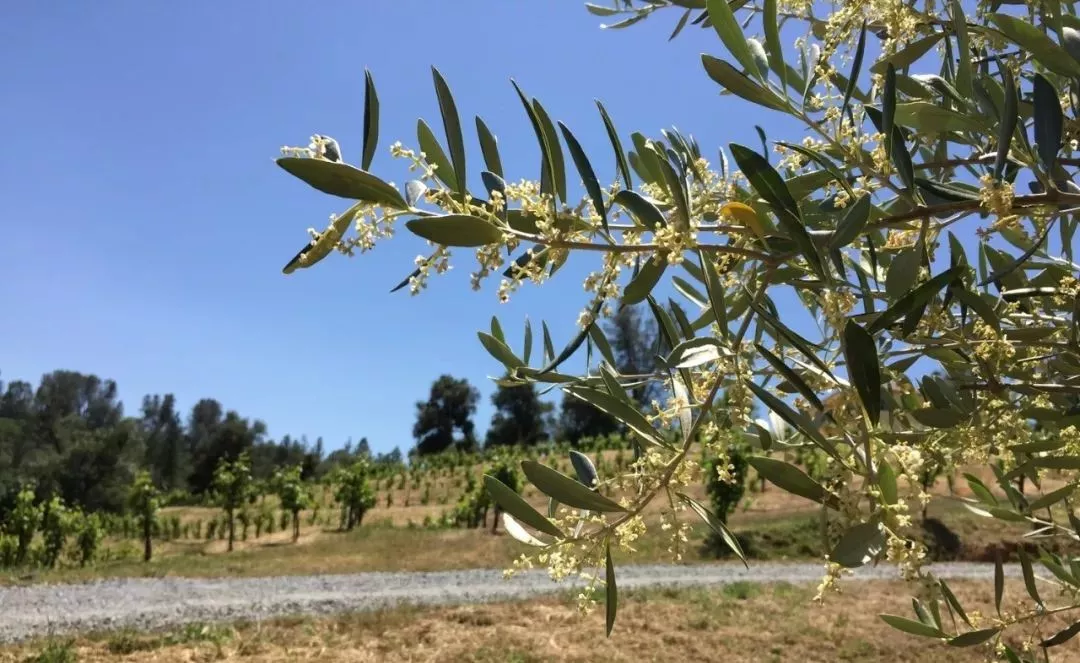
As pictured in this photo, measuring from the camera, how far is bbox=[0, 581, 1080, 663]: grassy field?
6.79 meters

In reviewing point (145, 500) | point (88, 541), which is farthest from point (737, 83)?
point (88, 541)

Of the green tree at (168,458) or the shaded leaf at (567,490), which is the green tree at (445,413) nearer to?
the green tree at (168,458)

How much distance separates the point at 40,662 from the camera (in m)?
5.97

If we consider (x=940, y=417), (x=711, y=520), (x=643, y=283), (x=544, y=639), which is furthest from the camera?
(x=544, y=639)

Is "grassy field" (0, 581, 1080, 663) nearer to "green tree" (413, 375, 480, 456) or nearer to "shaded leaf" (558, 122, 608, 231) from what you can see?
"shaded leaf" (558, 122, 608, 231)

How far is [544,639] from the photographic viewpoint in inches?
292

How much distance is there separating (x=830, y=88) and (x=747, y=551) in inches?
657

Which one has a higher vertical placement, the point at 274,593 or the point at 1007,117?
the point at 1007,117

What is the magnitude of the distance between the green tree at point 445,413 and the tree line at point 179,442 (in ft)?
0.25

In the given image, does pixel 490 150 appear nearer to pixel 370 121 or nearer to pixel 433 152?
pixel 433 152

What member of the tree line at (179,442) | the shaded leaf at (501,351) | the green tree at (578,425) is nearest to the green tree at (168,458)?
the tree line at (179,442)

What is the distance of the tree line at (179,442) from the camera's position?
3722 cm

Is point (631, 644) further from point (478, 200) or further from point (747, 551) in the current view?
point (747, 551)

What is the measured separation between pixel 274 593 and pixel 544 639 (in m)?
5.86
